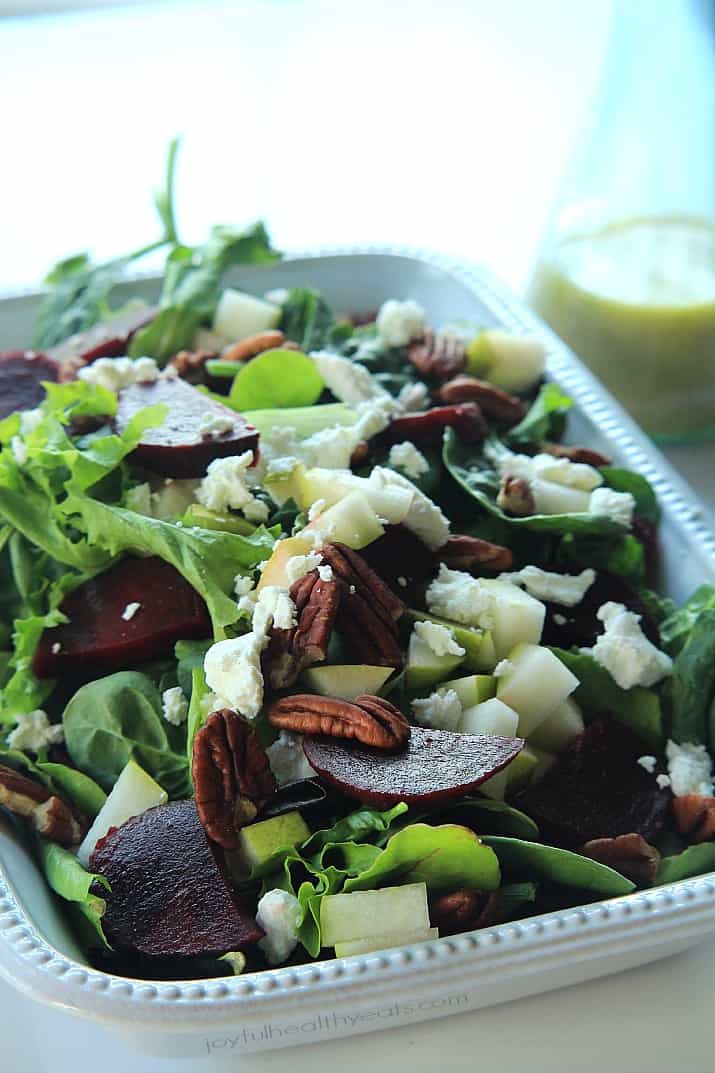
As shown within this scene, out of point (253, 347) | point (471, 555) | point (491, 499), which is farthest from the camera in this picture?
point (253, 347)

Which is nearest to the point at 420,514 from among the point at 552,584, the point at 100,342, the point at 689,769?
the point at 552,584

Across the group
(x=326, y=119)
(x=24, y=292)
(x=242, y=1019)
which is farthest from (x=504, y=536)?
(x=326, y=119)

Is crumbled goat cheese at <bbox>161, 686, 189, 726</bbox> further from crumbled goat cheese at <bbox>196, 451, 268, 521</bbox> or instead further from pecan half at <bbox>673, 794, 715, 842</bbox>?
pecan half at <bbox>673, 794, 715, 842</bbox>

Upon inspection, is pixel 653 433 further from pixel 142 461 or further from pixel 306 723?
pixel 306 723

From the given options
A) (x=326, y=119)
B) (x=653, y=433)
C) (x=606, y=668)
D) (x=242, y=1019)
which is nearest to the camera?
(x=242, y=1019)

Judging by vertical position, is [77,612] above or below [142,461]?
below

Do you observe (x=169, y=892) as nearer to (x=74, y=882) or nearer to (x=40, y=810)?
(x=74, y=882)

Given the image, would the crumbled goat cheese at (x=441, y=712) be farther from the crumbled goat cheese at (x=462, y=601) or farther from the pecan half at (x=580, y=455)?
the pecan half at (x=580, y=455)
